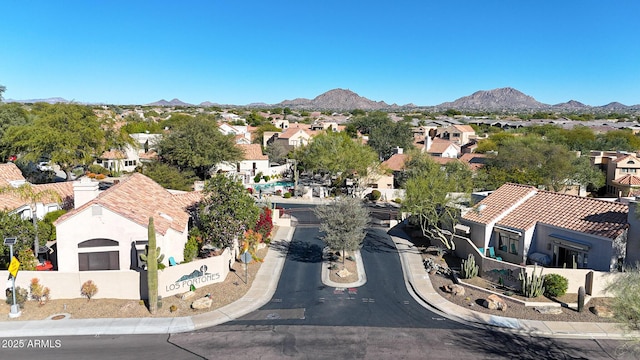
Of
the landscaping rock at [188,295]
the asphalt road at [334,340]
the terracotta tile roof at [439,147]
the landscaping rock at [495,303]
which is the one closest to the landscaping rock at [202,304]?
the landscaping rock at [188,295]

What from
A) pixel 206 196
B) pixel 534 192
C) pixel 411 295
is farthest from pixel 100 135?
pixel 534 192

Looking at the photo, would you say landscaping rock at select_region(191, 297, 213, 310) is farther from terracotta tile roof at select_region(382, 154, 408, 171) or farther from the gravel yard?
terracotta tile roof at select_region(382, 154, 408, 171)

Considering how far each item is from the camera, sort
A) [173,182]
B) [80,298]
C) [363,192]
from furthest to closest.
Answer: [363,192]
[173,182]
[80,298]

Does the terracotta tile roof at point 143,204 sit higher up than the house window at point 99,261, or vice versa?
the terracotta tile roof at point 143,204

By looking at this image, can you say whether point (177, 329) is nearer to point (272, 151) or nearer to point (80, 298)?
point (80, 298)

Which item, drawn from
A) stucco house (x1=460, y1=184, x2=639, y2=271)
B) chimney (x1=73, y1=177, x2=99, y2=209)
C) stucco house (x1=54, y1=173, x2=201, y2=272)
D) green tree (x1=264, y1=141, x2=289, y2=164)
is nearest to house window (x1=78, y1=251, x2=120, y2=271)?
stucco house (x1=54, y1=173, x2=201, y2=272)

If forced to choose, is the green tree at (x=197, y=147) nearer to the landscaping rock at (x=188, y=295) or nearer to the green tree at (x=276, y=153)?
the green tree at (x=276, y=153)
